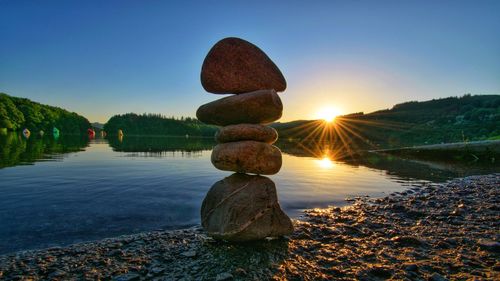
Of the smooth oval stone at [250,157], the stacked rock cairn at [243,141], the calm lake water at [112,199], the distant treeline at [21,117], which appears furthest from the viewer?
the distant treeline at [21,117]

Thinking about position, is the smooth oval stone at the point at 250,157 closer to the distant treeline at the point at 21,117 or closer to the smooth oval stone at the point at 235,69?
the smooth oval stone at the point at 235,69

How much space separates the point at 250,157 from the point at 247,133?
778 mm

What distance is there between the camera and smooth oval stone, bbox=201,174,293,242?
23.0 ft

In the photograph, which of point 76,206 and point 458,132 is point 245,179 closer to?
point 76,206

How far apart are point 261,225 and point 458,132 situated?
97.0 m

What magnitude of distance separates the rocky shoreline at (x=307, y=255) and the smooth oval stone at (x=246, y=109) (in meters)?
3.72

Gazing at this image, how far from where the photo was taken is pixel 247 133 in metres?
7.96

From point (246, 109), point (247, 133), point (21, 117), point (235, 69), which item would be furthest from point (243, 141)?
point (21, 117)

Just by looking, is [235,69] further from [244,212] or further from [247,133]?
[244,212]

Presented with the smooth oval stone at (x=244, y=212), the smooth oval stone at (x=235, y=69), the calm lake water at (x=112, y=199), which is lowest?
the calm lake water at (x=112, y=199)

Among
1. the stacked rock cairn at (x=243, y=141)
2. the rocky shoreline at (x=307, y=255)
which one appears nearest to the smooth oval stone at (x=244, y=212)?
the stacked rock cairn at (x=243, y=141)

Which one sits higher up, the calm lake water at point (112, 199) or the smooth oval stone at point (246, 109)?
the smooth oval stone at point (246, 109)

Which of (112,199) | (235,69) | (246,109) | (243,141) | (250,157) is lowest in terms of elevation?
(112,199)

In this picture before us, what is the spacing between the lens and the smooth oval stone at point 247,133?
7.96 m
